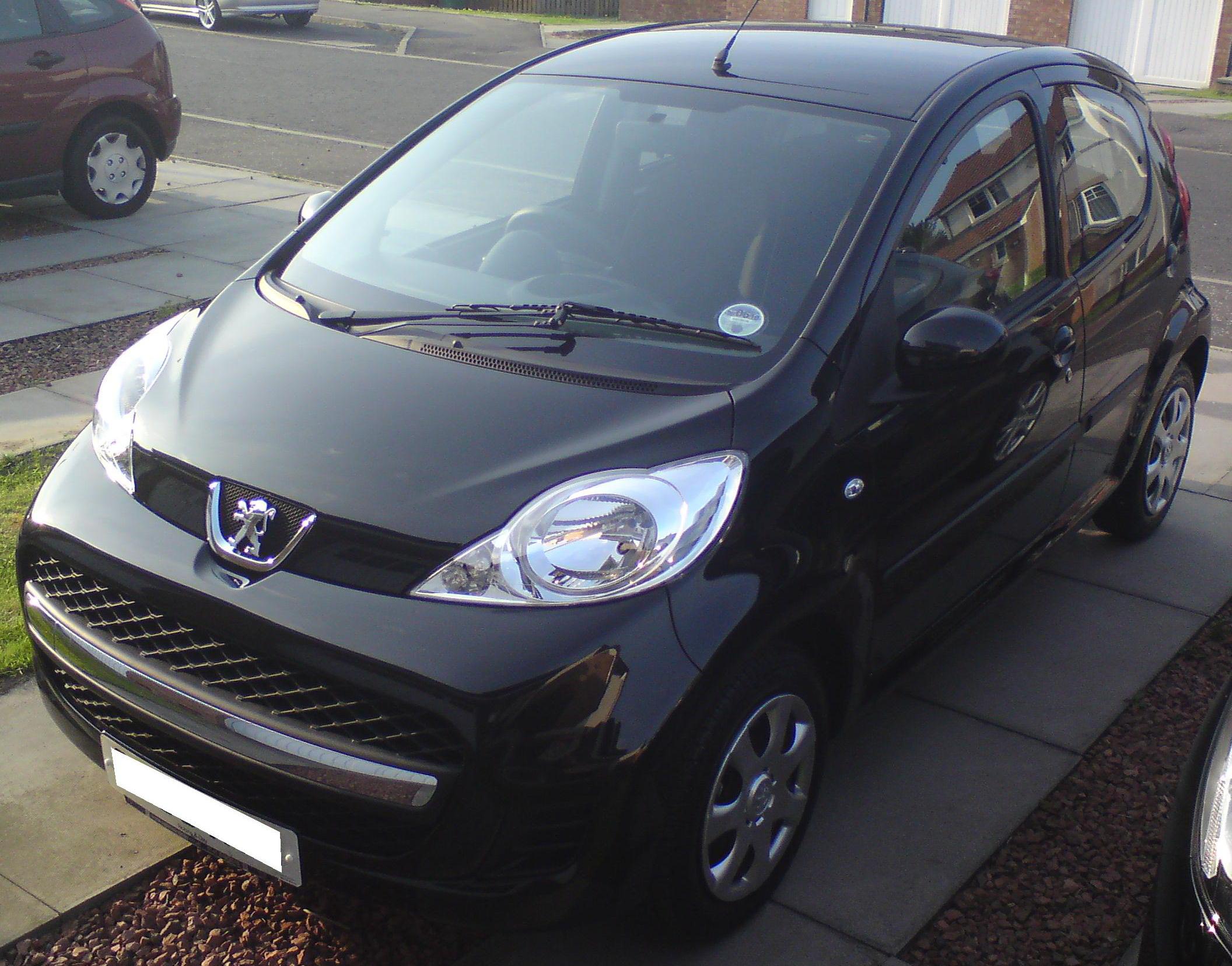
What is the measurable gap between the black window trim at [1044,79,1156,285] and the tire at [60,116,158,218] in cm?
734

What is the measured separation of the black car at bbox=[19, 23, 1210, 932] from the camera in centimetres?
238

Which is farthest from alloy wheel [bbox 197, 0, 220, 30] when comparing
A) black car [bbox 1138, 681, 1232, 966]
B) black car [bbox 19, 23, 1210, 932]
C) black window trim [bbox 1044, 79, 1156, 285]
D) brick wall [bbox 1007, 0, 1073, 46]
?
black car [bbox 1138, 681, 1232, 966]

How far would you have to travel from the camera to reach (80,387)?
6.14 m

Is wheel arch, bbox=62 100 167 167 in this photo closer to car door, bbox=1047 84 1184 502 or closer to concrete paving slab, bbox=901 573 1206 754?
car door, bbox=1047 84 1184 502

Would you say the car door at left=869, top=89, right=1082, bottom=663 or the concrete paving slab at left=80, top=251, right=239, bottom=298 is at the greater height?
the car door at left=869, top=89, right=1082, bottom=663

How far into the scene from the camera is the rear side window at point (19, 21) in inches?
342

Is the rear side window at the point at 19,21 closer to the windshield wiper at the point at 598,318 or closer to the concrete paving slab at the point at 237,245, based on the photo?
the concrete paving slab at the point at 237,245

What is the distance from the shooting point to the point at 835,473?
9.30ft

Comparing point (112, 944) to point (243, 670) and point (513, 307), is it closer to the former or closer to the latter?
point (243, 670)

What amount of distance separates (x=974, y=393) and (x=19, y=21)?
7.92 meters

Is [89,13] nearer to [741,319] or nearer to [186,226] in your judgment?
[186,226]

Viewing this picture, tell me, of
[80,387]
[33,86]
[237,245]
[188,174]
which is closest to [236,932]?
[80,387]

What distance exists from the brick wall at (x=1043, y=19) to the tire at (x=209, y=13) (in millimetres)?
14376

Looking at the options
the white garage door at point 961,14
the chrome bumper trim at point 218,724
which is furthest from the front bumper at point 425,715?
the white garage door at point 961,14
